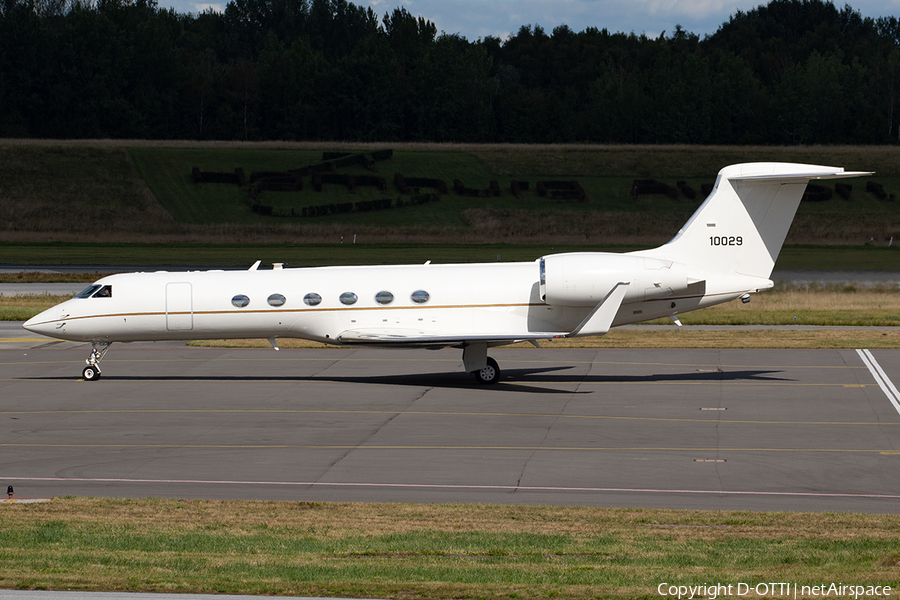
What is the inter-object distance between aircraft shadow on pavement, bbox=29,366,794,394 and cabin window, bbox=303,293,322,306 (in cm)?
218

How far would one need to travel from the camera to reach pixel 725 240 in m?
24.7

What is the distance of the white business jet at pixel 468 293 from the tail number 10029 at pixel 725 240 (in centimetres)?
4

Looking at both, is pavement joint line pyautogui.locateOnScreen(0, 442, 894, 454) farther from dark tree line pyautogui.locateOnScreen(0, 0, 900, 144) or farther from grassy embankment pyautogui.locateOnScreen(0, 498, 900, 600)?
dark tree line pyautogui.locateOnScreen(0, 0, 900, 144)

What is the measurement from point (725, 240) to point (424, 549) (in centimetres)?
1629

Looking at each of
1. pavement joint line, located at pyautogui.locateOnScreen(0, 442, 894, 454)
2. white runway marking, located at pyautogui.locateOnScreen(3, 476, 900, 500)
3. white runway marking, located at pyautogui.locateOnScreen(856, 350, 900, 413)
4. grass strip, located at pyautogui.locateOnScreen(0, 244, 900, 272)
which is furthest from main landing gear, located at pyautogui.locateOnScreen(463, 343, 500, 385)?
grass strip, located at pyautogui.locateOnScreen(0, 244, 900, 272)

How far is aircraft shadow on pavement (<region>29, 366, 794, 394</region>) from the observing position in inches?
967

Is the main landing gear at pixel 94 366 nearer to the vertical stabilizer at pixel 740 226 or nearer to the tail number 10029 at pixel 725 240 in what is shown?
the vertical stabilizer at pixel 740 226

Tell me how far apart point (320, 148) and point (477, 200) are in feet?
77.7

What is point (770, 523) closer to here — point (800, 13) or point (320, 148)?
point (320, 148)

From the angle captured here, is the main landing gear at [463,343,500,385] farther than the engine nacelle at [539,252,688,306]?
Yes

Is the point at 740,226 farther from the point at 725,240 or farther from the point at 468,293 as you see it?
the point at 468,293

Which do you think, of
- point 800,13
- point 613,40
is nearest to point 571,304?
point 613,40

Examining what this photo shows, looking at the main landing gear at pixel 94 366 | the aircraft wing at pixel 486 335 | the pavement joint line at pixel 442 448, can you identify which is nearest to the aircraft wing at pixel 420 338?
the aircraft wing at pixel 486 335

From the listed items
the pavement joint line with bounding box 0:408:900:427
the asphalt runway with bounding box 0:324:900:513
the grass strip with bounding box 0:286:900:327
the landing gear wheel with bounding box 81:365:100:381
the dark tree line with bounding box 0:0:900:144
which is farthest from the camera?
the dark tree line with bounding box 0:0:900:144
